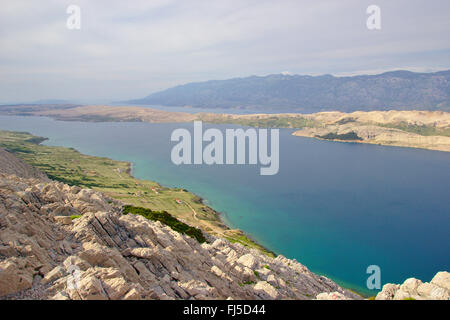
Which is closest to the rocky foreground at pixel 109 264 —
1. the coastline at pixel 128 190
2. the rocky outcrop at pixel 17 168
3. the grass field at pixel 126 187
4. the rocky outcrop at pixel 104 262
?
the rocky outcrop at pixel 104 262

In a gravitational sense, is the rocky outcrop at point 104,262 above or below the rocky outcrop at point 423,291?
above

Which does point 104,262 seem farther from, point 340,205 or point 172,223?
point 340,205

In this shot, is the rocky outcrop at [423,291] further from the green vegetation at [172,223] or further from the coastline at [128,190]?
the coastline at [128,190]

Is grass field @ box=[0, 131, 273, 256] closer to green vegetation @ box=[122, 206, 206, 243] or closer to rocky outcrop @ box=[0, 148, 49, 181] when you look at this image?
rocky outcrop @ box=[0, 148, 49, 181]

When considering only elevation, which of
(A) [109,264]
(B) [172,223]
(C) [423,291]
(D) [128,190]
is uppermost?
(A) [109,264]

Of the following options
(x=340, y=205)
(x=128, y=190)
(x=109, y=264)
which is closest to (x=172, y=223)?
(x=109, y=264)

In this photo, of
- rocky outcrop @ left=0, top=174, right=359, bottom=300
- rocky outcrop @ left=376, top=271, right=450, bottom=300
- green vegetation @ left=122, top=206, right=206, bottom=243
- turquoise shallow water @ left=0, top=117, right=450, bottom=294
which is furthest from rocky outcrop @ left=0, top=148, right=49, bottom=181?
rocky outcrop @ left=376, top=271, right=450, bottom=300
